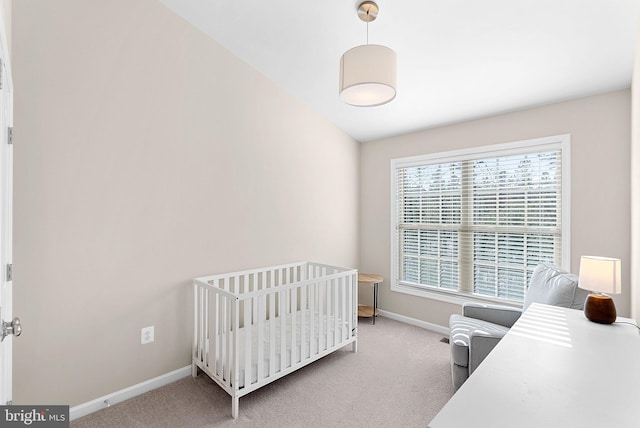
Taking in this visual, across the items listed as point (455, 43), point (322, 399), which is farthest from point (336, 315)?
point (455, 43)

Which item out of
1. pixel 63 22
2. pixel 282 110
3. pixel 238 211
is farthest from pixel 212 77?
pixel 238 211

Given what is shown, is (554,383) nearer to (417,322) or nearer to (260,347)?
(260,347)

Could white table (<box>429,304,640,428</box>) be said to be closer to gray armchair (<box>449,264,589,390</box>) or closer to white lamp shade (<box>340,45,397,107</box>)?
gray armchair (<box>449,264,589,390</box>)

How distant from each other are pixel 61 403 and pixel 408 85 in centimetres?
340

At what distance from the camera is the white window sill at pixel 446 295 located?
9.88 ft

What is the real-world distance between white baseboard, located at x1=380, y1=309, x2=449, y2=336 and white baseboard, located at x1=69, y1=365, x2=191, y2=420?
7.69 feet

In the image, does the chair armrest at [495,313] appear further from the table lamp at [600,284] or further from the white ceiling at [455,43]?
the white ceiling at [455,43]

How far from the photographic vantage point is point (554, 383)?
95 cm

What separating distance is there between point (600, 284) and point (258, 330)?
2.03m

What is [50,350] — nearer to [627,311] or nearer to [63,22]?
[63,22]

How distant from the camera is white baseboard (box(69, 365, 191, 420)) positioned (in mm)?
1913

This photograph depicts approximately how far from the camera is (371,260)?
13.1ft

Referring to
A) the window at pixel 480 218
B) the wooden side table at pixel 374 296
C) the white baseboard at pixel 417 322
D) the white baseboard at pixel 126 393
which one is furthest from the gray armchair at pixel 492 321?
the white baseboard at pixel 126 393

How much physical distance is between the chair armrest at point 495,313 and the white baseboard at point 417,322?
0.83m
